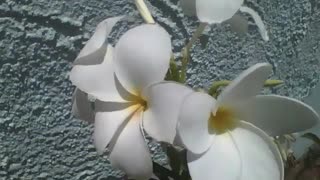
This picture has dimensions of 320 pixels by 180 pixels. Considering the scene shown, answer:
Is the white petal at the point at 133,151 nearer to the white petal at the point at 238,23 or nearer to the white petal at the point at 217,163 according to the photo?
the white petal at the point at 217,163

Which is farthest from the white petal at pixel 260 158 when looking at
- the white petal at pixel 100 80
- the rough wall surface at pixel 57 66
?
the rough wall surface at pixel 57 66

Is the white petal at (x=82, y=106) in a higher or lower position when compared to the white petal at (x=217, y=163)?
higher

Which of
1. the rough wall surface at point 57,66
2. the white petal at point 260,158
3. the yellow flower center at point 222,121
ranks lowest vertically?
the rough wall surface at point 57,66

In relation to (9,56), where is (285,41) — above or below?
below

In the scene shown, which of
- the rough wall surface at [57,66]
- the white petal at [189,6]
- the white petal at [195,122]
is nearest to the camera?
the white petal at [195,122]

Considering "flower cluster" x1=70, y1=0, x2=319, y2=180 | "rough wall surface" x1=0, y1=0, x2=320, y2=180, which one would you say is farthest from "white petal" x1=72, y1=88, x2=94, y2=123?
"rough wall surface" x1=0, y1=0, x2=320, y2=180

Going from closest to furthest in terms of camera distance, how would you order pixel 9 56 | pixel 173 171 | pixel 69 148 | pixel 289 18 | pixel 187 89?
pixel 187 89, pixel 173 171, pixel 9 56, pixel 69 148, pixel 289 18

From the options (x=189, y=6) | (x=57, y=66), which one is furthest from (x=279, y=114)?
(x=57, y=66)

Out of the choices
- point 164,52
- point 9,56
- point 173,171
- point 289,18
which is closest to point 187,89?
point 164,52

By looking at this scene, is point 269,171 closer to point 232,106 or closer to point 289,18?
point 232,106
